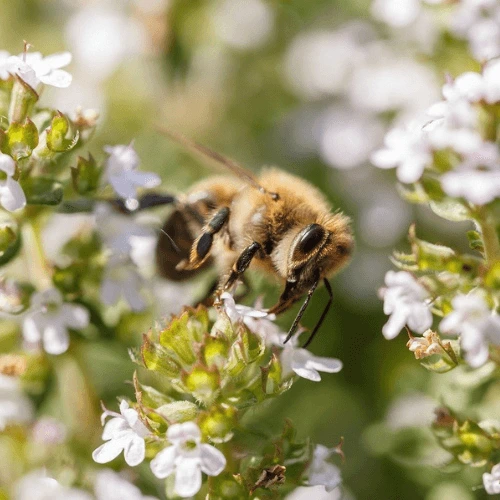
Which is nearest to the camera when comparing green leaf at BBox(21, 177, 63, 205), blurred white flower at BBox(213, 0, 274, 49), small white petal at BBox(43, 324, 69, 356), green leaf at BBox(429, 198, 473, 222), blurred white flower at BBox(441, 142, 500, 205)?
blurred white flower at BBox(441, 142, 500, 205)

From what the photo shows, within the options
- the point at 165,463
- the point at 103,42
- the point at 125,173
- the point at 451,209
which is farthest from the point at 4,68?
the point at 103,42

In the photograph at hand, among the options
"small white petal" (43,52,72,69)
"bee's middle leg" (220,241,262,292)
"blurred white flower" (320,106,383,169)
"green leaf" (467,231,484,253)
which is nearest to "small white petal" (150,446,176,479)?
"bee's middle leg" (220,241,262,292)

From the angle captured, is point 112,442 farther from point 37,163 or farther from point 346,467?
point 346,467

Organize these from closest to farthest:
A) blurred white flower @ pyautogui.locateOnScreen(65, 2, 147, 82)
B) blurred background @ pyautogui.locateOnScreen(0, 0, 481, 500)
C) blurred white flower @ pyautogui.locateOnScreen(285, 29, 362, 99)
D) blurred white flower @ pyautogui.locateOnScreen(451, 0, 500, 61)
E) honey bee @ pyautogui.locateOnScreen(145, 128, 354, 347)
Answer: honey bee @ pyautogui.locateOnScreen(145, 128, 354, 347), blurred white flower @ pyautogui.locateOnScreen(451, 0, 500, 61), blurred background @ pyautogui.locateOnScreen(0, 0, 481, 500), blurred white flower @ pyautogui.locateOnScreen(285, 29, 362, 99), blurred white flower @ pyautogui.locateOnScreen(65, 2, 147, 82)

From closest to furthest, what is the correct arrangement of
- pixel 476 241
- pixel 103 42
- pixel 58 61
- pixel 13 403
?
pixel 476 241
pixel 58 61
pixel 13 403
pixel 103 42

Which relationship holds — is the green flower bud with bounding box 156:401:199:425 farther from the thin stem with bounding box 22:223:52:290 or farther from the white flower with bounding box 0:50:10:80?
the white flower with bounding box 0:50:10:80

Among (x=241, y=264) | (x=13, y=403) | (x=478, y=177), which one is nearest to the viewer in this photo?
(x=478, y=177)

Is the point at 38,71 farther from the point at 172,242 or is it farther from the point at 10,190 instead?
the point at 172,242
